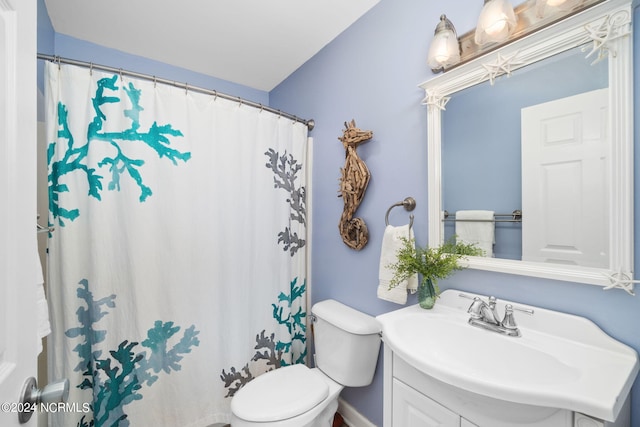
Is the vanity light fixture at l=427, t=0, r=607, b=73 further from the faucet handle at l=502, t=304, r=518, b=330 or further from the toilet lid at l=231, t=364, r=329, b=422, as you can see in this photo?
the toilet lid at l=231, t=364, r=329, b=422

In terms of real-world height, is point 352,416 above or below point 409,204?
below

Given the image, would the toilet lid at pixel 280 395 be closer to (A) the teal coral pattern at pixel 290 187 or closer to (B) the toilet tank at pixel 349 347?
(B) the toilet tank at pixel 349 347

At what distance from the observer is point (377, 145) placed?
1.48 m

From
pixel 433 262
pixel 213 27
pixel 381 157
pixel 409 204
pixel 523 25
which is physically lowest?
pixel 433 262

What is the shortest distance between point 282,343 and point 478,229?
4.57ft

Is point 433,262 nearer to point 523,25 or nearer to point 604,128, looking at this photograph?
point 604,128

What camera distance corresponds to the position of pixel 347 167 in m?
1.60

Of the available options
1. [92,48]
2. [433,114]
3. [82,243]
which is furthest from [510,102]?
[92,48]

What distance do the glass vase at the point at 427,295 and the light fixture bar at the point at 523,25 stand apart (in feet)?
3.04

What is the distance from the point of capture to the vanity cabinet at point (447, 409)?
63 centimetres

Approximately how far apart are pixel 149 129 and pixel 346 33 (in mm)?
1274

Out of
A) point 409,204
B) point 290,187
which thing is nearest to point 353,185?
point 409,204

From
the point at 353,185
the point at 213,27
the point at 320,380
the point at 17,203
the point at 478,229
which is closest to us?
the point at 17,203

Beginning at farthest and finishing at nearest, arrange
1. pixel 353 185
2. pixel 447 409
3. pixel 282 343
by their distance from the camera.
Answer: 1. pixel 282 343
2. pixel 353 185
3. pixel 447 409
